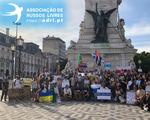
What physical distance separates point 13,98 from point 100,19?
15781mm

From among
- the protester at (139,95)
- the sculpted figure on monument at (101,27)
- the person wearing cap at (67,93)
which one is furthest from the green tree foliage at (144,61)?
the protester at (139,95)

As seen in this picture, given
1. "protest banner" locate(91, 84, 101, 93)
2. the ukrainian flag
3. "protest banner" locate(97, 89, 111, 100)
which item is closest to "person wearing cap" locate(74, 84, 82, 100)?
"protest banner" locate(91, 84, 101, 93)

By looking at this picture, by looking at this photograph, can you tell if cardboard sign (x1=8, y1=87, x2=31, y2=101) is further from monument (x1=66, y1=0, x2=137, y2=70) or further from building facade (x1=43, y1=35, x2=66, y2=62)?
building facade (x1=43, y1=35, x2=66, y2=62)

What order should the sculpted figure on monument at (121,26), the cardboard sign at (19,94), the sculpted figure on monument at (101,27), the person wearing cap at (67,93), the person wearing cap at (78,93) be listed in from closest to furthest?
the cardboard sign at (19,94) < the person wearing cap at (67,93) < the person wearing cap at (78,93) < the sculpted figure on monument at (101,27) < the sculpted figure on monument at (121,26)

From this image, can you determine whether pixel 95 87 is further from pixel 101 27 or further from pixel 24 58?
pixel 24 58

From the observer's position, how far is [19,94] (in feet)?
41.8

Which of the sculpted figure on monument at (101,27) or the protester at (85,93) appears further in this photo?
the sculpted figure on monument at (101,27)

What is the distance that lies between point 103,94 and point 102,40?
12969 mm

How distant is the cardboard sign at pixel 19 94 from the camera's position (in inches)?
488

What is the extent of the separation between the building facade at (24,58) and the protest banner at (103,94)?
109 ft

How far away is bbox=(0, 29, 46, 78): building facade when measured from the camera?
5853cm

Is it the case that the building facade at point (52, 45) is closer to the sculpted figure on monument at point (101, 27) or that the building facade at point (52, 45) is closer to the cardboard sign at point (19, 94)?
the sculpted figure on monument at point (101, 27)

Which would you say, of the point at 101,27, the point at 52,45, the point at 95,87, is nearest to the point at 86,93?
the point at 95,87

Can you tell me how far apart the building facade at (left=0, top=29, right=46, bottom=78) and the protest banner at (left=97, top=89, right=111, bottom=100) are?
109 ft
